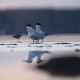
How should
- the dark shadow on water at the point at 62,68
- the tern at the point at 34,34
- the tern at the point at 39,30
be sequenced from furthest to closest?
the tern at the point at 39,30
the tern at the point at 34,34
the dark shadow on water at the point at 62,68

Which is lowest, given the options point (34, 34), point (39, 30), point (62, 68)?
point (62, 68)

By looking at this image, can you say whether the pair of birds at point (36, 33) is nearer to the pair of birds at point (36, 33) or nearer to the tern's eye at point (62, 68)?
the pair of birds at point (36, 33)

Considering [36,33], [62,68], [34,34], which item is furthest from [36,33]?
[62,68]

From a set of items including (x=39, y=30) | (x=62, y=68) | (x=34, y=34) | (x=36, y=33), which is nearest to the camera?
(x=62, y=68)

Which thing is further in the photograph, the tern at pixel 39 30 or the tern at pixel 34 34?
the tern at pixel 39 30

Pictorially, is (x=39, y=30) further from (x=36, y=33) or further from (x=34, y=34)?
(x=34, y=34)

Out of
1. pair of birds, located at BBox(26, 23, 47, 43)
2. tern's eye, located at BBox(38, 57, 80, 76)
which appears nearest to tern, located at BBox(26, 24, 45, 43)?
pair of birds, located at BBox(26, 23, 47, 43)

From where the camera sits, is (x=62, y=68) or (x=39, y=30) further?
(x=39, y=30)

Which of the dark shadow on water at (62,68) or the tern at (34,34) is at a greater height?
the tern at (34,34)

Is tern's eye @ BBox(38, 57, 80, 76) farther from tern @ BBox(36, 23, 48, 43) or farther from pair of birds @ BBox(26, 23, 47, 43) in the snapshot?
tern @ BBox(36, 23, 48, 43)

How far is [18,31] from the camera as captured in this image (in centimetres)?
1049

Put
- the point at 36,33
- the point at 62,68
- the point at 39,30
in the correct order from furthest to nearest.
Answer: the point at 39,30 → the point at 36,33 → the point at 62,68

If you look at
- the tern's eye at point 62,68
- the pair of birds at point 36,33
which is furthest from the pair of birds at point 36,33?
the tern's eye at point 62,68

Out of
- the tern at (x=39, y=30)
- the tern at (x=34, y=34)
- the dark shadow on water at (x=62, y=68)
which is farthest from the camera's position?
the tern at (x=39, y=30)
